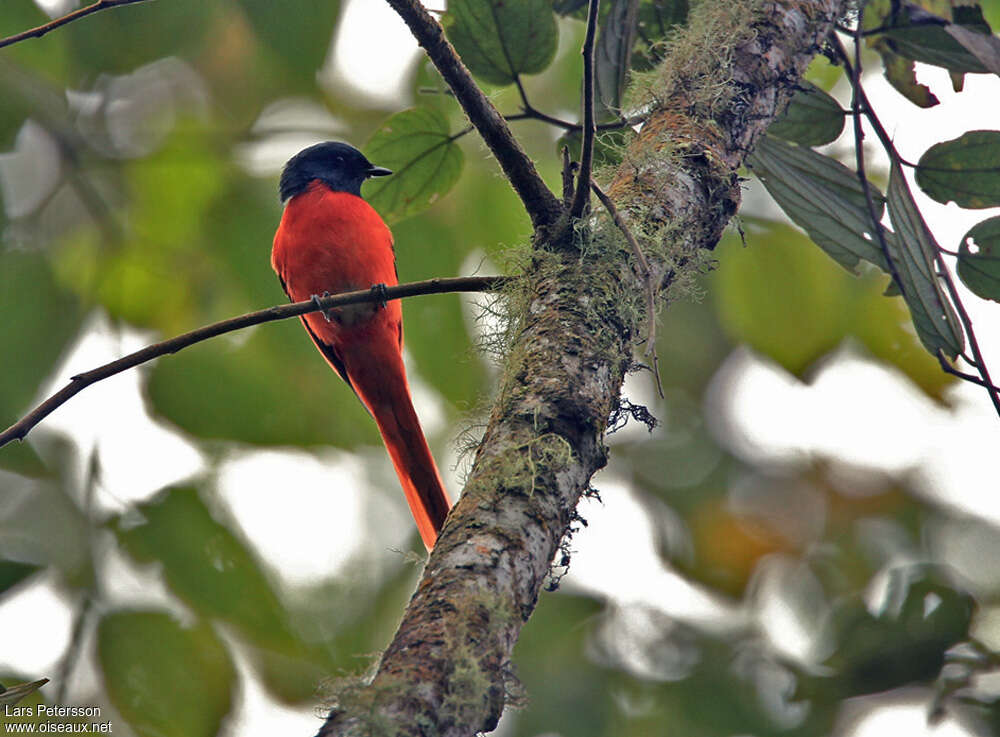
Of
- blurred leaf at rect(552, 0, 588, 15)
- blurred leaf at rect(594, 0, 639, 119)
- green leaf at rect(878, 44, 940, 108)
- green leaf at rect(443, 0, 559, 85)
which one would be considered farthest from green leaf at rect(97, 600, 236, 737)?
green leaf at rect(878, 44, 940, 108)

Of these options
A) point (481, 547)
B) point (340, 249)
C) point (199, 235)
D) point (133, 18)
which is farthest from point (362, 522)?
point (481, 547)

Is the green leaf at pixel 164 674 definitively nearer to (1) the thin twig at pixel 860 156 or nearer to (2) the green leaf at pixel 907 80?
(1) the thin twig at pixel 860 156

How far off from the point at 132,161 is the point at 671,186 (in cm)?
172

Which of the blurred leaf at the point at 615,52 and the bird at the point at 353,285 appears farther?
the bird at the point at 353,285

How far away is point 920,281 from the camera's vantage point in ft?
6.61

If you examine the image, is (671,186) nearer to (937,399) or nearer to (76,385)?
(76,385)

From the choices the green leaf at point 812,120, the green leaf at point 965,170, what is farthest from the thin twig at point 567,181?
the green leaf at point 965,170

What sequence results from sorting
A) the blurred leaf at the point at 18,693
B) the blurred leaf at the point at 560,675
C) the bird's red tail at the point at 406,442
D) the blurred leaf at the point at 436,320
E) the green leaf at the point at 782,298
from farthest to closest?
1. the blurred leaf at the point at 560,675
2. the bird's red tail at the point at 406,442
3. the green leaf at the point at 782,298
4. the blurred leaf at the point at 436,320
5. the blurred leaf at the point at 18,693

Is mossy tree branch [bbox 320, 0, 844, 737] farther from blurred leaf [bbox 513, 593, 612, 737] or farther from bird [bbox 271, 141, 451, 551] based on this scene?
blurred leaf [bbox 513, 593, 612, 737]

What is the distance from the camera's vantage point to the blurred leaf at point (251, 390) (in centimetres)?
236

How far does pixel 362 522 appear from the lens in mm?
4242

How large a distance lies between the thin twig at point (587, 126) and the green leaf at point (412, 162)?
0.91 meters

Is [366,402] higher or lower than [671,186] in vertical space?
higher

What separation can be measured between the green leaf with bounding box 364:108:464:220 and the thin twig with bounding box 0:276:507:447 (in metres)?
0.63
